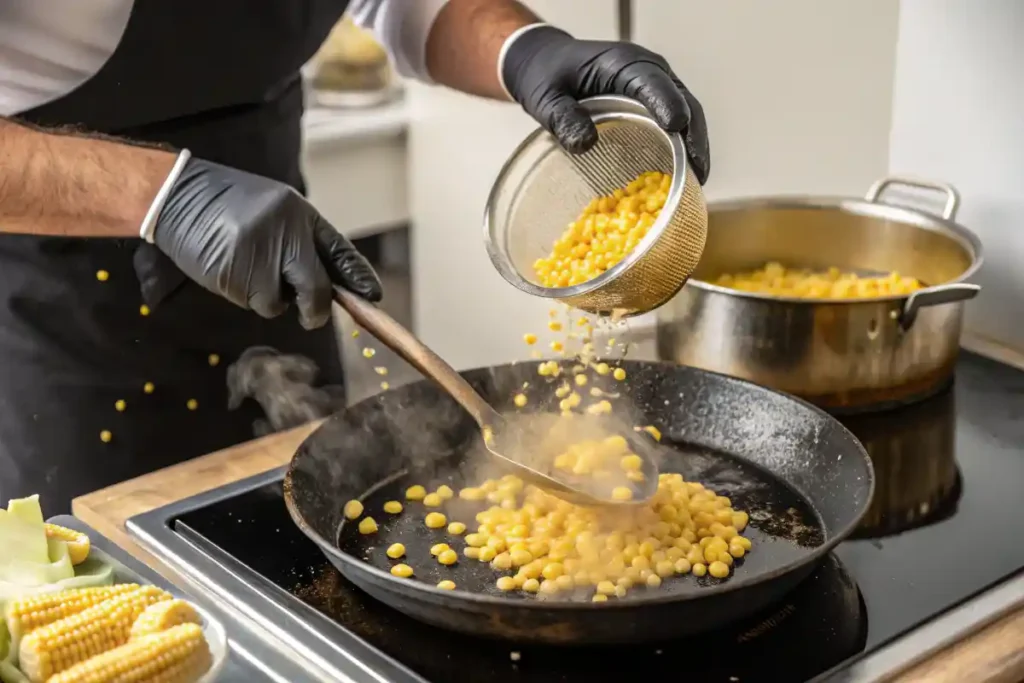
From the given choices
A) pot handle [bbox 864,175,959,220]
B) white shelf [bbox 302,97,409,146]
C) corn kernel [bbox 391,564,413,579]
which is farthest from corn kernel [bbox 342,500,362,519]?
white shelf [bbox 302,97,409,146]

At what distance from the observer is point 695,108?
4.23 ft

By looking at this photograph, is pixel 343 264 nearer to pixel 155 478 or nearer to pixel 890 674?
pixel 155 478

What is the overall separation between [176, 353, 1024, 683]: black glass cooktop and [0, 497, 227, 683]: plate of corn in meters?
0.16

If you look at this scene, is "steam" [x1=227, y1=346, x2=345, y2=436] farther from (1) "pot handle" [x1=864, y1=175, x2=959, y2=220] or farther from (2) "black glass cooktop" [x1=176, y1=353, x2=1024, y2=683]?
(1) "pot handle" [x1=864, y1=175, x2=959, y2=220]

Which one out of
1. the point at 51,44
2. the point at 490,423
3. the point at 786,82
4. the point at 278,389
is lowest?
the point at 278,389

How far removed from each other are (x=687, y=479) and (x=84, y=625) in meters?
0.63

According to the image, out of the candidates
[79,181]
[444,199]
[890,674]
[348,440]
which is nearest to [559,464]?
[348,440]

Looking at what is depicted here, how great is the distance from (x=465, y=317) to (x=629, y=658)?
176 cm

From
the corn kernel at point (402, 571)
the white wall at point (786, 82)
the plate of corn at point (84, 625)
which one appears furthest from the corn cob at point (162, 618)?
the white wall at point (786, 82)

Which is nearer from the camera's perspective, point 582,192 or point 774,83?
point 582,192

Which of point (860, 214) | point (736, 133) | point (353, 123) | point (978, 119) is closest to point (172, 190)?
point (860, 214)

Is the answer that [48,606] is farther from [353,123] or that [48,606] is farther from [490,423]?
[353,123]

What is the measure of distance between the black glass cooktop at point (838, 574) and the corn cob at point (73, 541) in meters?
0.16

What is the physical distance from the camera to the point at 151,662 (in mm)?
821
